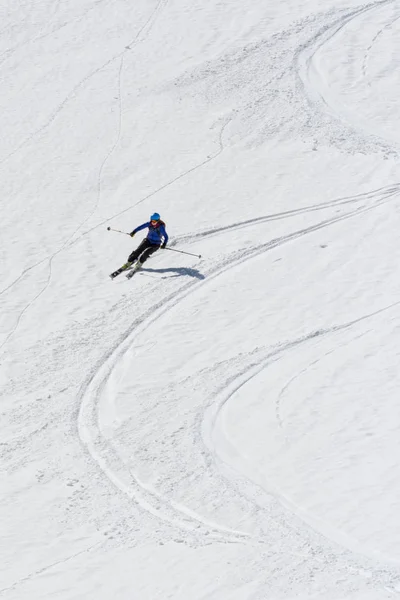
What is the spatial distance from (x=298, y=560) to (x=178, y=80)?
807 inches

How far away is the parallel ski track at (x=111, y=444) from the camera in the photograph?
12867 mm

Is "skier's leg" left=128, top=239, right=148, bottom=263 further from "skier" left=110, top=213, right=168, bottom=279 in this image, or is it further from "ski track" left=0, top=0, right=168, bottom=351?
"ski track" left=0, top=0, right=168, bottom=351

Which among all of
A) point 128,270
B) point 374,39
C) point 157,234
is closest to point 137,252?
point 128,270

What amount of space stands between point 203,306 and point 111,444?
15.9 feet

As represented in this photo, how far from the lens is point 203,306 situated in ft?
62.7

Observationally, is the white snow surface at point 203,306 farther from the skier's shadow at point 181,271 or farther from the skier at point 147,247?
the skier at point 147,247

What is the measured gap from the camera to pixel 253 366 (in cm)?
1678

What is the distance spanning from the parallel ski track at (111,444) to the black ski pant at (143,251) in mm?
1293

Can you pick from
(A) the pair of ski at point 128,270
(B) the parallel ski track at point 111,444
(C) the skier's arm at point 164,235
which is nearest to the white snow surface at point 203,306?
(B) the parallel ski track at point 111,444

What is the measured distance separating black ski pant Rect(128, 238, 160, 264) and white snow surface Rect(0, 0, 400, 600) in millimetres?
346

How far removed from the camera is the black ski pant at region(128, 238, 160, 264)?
20.5 m

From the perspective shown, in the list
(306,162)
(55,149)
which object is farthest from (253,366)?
(55,149)

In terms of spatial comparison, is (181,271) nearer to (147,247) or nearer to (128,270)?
(147,247)

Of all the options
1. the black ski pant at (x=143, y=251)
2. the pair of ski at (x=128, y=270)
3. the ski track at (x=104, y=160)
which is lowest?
the pair of ski at (x=128, y=270)
